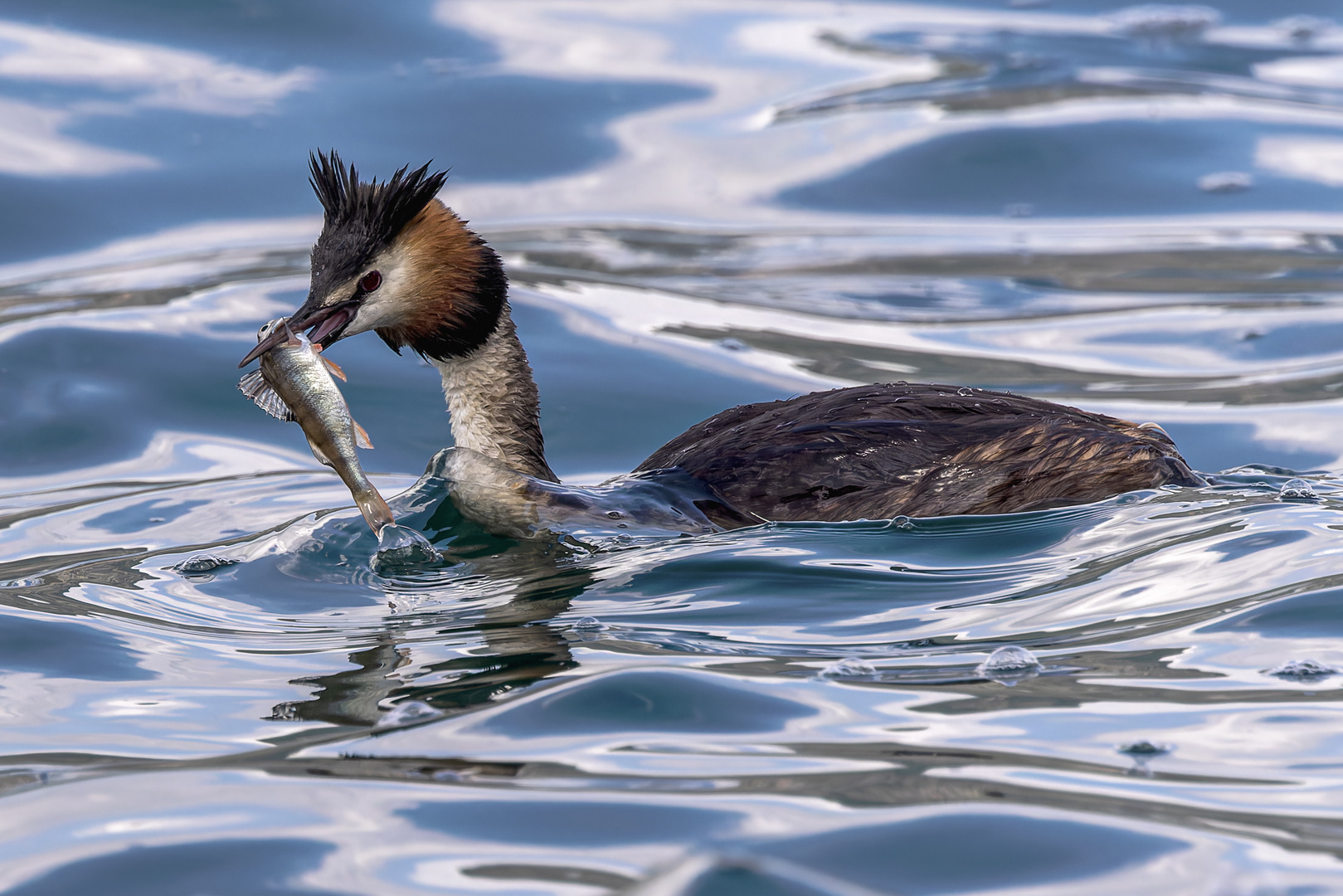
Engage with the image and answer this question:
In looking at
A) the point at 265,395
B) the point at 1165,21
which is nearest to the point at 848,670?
the point at 265,395

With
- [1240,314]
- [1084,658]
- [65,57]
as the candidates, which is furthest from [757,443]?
[65,57]

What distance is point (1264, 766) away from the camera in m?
3.94

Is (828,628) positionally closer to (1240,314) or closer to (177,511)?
(177,511)

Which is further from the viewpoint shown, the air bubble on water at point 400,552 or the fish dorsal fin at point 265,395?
the air bubble on water at point 400,552

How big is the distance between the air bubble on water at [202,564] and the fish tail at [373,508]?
760 millimetres

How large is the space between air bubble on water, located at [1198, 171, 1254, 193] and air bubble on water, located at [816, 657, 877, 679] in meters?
8.02

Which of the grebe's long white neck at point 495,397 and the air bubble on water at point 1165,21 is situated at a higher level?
the air bubble on water at point 1165,21

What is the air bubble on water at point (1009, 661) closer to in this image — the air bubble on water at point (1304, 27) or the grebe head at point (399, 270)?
the grebe head at point (399, 270)

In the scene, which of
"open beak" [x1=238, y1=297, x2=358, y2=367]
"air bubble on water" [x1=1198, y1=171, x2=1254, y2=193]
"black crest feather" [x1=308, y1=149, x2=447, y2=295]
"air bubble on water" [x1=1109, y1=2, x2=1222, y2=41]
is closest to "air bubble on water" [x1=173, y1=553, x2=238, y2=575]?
"open beak" [x1=238, y1=297, x2=358, y2=367]

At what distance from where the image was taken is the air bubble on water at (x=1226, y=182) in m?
11.6

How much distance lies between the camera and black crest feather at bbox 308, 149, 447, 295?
20.1 ft

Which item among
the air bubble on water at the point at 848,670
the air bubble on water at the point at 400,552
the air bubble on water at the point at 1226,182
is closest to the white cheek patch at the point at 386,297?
the air bubble on water at the point at 400,552

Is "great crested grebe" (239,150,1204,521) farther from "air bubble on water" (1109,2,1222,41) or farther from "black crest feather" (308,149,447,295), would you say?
"air bubble on water" (1109,2,1222,41)

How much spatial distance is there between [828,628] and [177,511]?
3562 mm
